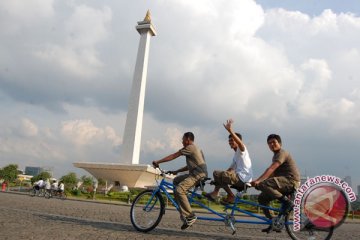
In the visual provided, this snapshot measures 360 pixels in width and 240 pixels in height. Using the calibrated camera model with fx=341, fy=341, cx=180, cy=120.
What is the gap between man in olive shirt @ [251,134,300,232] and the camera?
6020mm


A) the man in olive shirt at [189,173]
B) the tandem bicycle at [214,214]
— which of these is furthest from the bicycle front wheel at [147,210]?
the man in olive shirt at [189,173]

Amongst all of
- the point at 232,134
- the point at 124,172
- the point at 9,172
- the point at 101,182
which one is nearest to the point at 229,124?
the point at 232,134

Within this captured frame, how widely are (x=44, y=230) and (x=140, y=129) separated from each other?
1762 inches

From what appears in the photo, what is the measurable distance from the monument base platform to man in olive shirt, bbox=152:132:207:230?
39.8m

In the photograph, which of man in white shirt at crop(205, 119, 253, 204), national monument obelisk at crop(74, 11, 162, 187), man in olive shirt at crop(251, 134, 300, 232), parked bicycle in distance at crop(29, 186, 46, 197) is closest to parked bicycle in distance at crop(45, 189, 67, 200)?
parked bicycle in distance at crop(29, 186, 46, 197)

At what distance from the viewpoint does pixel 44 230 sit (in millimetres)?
6195

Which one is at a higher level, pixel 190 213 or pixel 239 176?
pixel 239 176

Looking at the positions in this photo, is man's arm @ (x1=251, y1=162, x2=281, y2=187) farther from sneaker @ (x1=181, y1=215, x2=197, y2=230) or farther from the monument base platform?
the monument base platform

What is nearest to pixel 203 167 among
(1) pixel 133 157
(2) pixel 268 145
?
(2) pixel 268 145

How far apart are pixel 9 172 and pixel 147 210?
88.0 m

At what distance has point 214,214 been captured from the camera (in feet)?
21.5

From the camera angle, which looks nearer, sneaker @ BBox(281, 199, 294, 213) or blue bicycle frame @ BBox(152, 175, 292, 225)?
sneaker @ BBox(281, 199, 294, 213)

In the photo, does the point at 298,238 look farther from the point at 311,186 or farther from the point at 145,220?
the point at 145,220

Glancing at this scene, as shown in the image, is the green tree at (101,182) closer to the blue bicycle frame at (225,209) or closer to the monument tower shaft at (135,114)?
the monument tower shaft at (135,114)
